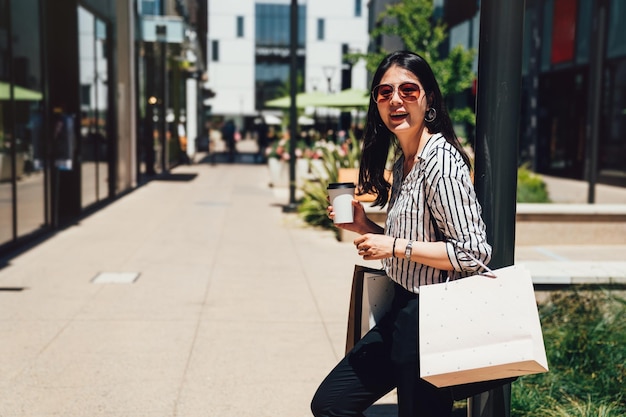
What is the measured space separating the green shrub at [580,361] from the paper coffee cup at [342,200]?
→ 5.86 ft

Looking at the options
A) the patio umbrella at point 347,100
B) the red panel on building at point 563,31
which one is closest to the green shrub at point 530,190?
the patio umbrella at point 347,100

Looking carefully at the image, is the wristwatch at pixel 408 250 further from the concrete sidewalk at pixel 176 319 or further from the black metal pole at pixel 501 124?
the concrete sidewalk at pixel 176 319

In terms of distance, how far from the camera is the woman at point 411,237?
2549 mm

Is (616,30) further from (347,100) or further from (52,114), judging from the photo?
(52,114)

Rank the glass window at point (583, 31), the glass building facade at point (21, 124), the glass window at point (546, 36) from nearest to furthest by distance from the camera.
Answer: the glass building facade at point (21, 124) < the glass window at point (583, 31) < the glass window at point (546, 36)

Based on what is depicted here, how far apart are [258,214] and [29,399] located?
1018cm

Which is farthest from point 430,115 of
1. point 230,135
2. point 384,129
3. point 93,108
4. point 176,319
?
point 230,135

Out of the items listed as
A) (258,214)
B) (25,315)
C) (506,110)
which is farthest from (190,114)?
(506,110)

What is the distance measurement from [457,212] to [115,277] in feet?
20.4

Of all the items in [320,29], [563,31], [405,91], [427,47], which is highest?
[320,29]

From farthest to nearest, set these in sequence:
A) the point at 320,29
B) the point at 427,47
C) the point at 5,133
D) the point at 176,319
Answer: the point at 320,29
the point at 427,47
the point at 5,133
the point at 176,319

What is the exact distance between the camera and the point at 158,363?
17.0ft

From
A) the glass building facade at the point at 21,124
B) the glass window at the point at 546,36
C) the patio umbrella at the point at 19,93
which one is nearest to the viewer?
the patio umbrella at the point at 19,93

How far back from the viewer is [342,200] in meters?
2.76
